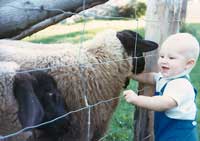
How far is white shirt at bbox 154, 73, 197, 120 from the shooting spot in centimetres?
303

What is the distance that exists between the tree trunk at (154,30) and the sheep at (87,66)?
0.28 feet

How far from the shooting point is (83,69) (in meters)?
3.65

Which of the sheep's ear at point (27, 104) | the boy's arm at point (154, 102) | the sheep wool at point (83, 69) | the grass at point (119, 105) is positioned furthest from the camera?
the grass at point (119, 105)

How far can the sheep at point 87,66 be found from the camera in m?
3.55

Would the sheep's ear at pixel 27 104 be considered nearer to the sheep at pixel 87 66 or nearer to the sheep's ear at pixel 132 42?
the sheep at pixel 87 66

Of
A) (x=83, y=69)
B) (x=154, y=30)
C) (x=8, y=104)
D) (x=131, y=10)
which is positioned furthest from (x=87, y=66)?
(x=131, y=10)

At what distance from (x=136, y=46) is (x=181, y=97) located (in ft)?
3.18

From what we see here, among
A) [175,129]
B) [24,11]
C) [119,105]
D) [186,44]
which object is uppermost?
[24,11]

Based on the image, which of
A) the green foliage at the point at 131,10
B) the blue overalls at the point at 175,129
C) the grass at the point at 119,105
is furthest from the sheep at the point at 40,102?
A: the green foliage at the point at 131,10

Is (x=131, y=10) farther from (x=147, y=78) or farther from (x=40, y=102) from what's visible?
(x=40, y=102)

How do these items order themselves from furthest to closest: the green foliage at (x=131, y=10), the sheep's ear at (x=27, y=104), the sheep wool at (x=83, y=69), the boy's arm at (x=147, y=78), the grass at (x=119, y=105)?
1. the green foliage at (x=131, y=10)
2. the grass at (x=119, y=105)
3. the boy's arm at (x=147, y=78)
4. the sheep wool at (x=83, y=69)
5. the sheep's ear at (x=27, y=104)

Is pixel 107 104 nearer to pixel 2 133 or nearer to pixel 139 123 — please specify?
pixel 139 123

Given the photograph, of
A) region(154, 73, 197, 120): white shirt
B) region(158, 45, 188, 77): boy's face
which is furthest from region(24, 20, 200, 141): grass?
region(154, 73, 197, 120): white shirt

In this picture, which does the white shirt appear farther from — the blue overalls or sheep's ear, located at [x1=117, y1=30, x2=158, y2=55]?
sheep's ear, located at [x1=117, y1=30, x2=158, y2=55]
